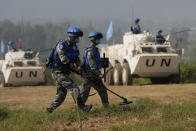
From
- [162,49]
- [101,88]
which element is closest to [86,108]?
[101,88]

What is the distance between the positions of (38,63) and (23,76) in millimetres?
1287

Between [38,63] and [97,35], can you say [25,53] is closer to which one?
[38,63]

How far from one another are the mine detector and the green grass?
13557 mm

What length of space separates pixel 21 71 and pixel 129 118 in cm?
1543

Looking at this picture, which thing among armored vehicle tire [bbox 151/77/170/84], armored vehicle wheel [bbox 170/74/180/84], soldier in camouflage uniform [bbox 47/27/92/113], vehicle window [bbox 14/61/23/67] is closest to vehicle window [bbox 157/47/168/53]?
armored vehicle wheel [bbox 170/74/180/84]

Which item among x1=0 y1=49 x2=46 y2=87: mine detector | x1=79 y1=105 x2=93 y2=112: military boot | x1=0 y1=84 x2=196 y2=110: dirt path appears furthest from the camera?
x1=0 y1=49 x2=46 y2=87: mine detector

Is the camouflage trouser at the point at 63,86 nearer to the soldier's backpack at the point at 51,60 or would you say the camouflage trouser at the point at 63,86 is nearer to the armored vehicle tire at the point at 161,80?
the soldier's backpack at the point at 51,60

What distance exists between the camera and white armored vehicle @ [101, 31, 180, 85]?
1716cm

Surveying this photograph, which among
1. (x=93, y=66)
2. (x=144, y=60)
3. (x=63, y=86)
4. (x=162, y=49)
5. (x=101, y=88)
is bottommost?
(x=101, y=88)

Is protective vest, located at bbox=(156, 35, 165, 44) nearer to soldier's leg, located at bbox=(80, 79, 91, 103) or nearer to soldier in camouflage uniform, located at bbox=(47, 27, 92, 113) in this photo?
soldier's leg, located at bbox=(80, 79, 91, 103)

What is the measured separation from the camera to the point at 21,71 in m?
21.8

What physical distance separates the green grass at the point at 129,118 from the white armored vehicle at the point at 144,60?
8.97 m

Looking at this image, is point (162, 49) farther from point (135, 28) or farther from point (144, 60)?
point (135, 28)

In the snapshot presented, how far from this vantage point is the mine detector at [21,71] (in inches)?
861
